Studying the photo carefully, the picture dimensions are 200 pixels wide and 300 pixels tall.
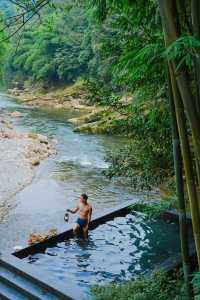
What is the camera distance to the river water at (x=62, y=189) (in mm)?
9914

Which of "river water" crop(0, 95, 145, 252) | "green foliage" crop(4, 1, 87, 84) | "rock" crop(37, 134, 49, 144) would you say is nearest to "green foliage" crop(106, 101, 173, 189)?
"river water" crop(0, 95, 145, 252)

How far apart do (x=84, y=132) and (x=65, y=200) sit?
1268 centimetres

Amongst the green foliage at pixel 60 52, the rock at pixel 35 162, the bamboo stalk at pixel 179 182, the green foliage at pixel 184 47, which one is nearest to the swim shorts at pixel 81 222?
the bamboo stalk at pixel 179 182

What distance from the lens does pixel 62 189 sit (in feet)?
43.5

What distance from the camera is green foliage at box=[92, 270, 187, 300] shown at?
15.9ft

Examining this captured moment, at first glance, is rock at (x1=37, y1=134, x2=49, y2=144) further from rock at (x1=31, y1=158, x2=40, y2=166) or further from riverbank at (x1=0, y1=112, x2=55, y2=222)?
rock at (x1=31, y1=158, x2=40, y2=166)

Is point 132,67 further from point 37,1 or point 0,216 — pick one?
point 0,216

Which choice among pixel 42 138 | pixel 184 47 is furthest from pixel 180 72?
pixel 42 138

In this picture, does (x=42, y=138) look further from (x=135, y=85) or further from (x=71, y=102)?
(x=71, y=102)

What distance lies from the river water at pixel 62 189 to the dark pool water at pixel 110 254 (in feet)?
3.14

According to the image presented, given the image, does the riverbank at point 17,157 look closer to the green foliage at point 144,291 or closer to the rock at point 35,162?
the rock at point 35,162

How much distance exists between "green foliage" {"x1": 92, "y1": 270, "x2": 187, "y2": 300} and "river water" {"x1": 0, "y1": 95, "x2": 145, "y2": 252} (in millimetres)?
2735

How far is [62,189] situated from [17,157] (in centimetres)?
514

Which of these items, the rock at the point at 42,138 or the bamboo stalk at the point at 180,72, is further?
the rock at the point at 42,138
